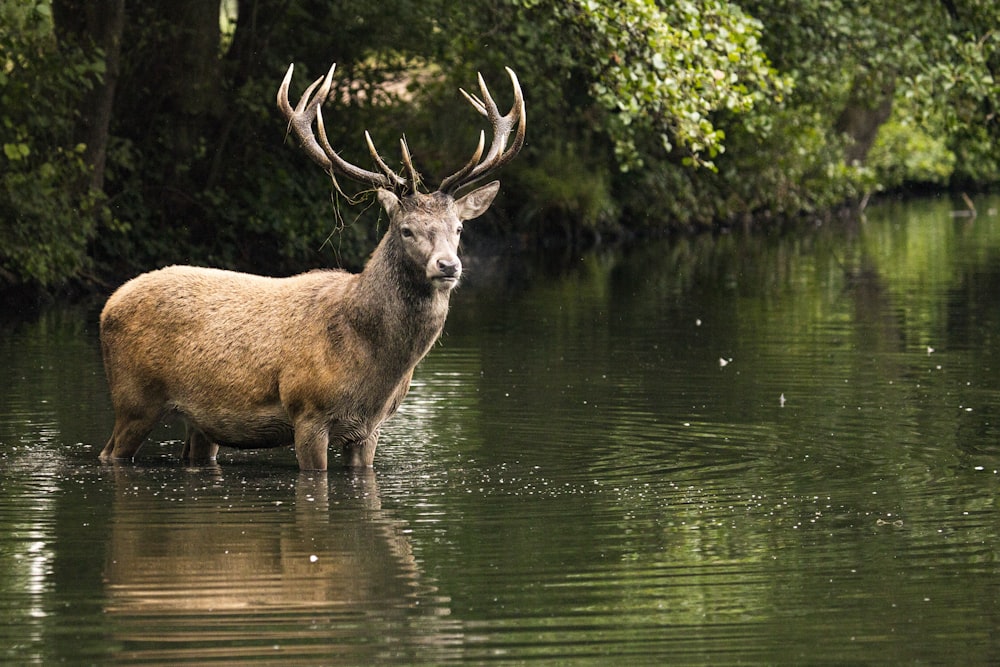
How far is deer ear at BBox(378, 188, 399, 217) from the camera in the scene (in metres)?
11.7

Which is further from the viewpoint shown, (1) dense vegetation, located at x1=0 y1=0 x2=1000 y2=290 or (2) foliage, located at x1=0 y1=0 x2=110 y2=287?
(2) foliage, located at x1=0 y1=0 x2=110 y2=287

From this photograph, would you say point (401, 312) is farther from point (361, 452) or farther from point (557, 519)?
point (557, 519)

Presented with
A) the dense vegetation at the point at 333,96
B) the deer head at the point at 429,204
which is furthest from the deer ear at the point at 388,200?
the dense vegetation at the point at 333,96

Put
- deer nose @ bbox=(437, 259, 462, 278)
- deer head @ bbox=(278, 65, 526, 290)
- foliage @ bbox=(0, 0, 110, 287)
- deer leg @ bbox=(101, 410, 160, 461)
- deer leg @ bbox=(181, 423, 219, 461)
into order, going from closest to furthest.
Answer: deer nose @ bbox=(437, 259, 462, 278) → deer head @ bbox=(278, 65, 526, 290) → deer leg @ bbox=(101, 410, 160, 461) → deer leg @ bbox=(181, 423, 219, 461) → foliage @ bbox=(0, 0, 110, 287)

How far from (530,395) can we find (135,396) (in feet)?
13.9

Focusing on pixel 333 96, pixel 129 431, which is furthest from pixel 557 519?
pixel 333 96

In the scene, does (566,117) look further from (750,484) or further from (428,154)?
(750,484)

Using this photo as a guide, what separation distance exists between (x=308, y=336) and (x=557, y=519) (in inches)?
88.8

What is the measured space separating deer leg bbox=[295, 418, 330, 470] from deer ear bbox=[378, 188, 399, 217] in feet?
4.43

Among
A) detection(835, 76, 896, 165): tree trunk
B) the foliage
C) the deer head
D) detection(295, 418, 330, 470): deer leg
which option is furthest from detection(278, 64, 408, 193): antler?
detection(835, 76, 896, 165): tree trunk

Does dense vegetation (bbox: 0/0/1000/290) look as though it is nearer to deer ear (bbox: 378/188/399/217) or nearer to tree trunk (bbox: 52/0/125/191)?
tree trunk (bbox: 52/0/125/191)

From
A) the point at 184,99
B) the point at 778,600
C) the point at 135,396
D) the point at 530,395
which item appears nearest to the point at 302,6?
the point at 184,99

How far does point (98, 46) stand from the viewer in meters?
24.8

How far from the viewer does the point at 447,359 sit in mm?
18703
